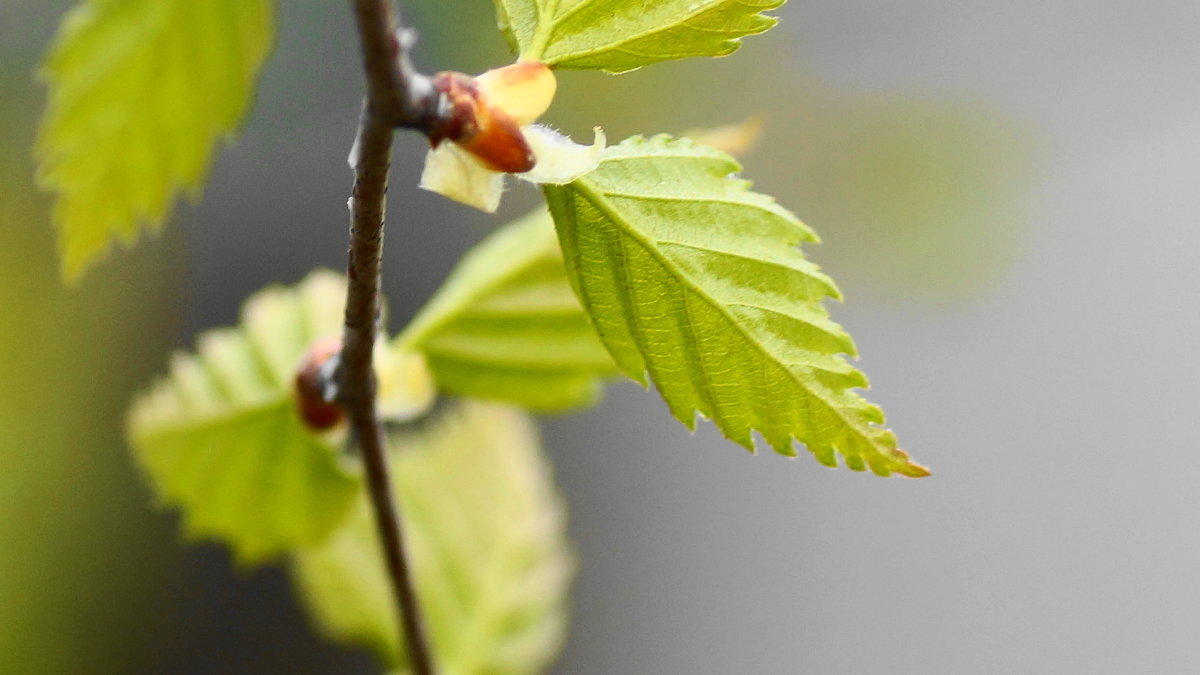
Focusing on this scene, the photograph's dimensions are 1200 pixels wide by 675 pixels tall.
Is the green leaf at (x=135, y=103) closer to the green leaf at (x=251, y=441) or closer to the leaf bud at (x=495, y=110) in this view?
the leaf bud at (x=495, y=110)

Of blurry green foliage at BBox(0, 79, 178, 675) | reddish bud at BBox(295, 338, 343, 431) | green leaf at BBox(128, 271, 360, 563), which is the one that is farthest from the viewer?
blurry green foliage at BBox(0, 79, 178, 675)

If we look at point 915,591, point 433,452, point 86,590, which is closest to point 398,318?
point 86,590

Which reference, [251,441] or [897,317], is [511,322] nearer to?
[251,441]

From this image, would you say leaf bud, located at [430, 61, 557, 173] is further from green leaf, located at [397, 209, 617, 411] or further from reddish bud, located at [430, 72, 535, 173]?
green leaf, located at [397, 209, 617, 411]

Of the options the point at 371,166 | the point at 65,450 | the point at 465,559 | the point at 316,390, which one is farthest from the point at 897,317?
the point at 371,166

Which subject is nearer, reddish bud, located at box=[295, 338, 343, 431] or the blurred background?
reddish bud, located at box=[295, 338, 343, 431]

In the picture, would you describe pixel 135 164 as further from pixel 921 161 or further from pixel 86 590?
pixel 921 161

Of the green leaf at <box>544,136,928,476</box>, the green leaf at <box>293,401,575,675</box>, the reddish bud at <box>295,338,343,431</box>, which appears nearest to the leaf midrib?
the green leaf at <box>544,136,928,476</box>
